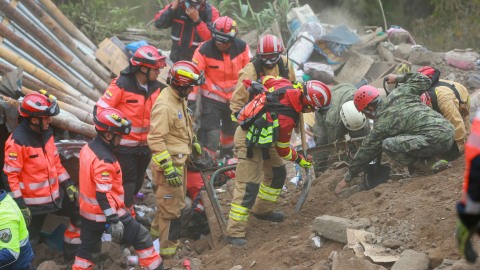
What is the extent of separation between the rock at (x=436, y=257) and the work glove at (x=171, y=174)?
2.72 m

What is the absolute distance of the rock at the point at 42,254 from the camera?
5320mm

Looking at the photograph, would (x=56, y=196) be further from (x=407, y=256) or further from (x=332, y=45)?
(x=332, y=45)

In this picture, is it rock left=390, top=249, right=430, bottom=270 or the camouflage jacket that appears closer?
rock left=390, top=249, right=430, bottom=270

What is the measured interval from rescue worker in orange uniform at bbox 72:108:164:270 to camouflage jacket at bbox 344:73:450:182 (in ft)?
8.49

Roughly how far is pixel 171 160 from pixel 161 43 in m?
6.05

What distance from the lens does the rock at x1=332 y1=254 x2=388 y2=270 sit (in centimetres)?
328

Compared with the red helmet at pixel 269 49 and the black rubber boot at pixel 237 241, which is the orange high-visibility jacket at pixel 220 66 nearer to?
the red helmet at pixel 269 49

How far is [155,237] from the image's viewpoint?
5.53m

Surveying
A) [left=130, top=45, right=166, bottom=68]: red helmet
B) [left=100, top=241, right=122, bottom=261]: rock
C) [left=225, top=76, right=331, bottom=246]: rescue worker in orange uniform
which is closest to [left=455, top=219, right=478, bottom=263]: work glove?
[left=225, top=76, right=331, bottom=246]: rescue worker in orange uniform

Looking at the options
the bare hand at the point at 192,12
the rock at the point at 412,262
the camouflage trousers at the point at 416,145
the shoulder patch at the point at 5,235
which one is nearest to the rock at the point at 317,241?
the rock at the point at 412,262

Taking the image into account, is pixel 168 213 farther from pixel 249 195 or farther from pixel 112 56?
pixel 112 56

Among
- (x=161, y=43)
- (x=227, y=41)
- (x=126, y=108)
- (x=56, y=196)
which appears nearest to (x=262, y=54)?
(x=227, y=41)

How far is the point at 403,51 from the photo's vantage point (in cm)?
988

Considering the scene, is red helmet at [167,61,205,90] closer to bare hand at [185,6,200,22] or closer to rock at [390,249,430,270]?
bare hand at [185,6,200,22]
